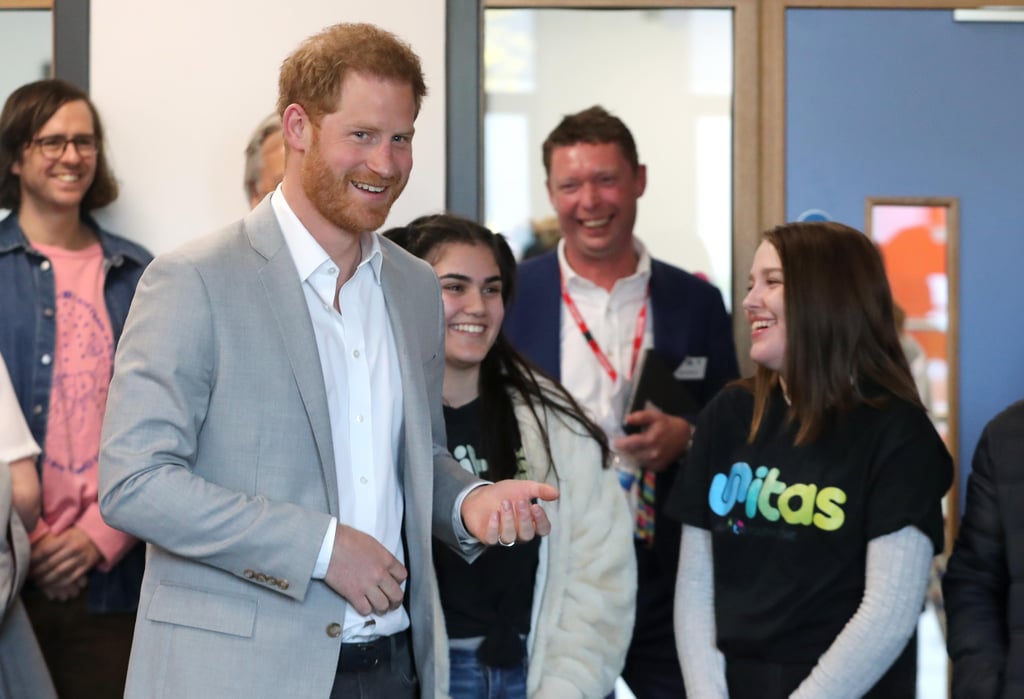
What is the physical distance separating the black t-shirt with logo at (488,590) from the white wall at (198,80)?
1.23 metres

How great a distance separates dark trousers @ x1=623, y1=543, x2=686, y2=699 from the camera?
3.11m

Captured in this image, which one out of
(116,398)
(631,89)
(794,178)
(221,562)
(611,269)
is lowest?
(221,562)

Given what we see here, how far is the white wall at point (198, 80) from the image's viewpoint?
11.5 ft

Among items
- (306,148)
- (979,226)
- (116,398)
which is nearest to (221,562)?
(116,398)

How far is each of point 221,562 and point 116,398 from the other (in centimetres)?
27

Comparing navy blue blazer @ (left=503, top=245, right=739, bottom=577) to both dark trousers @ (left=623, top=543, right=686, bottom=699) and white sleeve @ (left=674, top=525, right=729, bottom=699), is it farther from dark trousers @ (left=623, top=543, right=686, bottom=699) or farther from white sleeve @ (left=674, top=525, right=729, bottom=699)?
white sleeve @ (left=674, top=525, right=729, bottom=699)

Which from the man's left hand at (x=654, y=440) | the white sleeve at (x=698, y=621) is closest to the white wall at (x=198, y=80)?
the man's left hand at (x=654, y=440)

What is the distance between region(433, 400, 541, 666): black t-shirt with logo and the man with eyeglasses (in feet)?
3.02

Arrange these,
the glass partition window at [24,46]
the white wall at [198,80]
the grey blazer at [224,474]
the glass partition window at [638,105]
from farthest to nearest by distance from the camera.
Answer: the glass partition window at [638,105] < the glass partition window at [24,46] < the white wall at [198,80] < the grey blazer at [224,474]

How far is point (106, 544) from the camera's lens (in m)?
3.00

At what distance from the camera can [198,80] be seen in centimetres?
352

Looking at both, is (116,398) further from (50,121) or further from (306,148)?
(50,121)

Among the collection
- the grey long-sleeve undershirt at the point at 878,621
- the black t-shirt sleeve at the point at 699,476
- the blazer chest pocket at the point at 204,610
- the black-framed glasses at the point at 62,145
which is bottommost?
the grey long-sleeve undershirt at the point at 878,621

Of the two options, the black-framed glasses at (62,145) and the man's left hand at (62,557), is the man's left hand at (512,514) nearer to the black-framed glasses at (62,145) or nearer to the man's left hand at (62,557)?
the man's left hand at (62,557)
